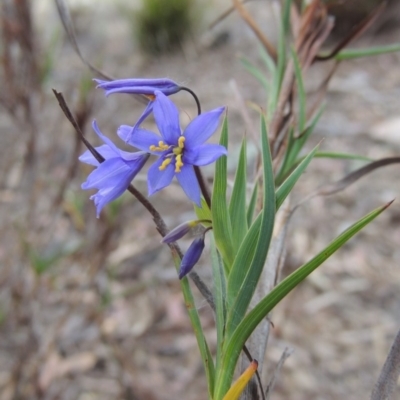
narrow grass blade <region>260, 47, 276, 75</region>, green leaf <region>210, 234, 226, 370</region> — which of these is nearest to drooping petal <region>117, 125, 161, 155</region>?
green leaf <region>210, 234, 226, 370</region>

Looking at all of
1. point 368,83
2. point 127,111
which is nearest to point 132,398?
point 127,111

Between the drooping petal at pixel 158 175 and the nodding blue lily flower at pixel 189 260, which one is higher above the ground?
the drooping petal at pixel 158 175

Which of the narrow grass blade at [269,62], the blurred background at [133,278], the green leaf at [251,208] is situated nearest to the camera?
the green leaf at [251,208]

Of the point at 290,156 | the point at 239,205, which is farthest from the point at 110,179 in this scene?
the point at 290,156

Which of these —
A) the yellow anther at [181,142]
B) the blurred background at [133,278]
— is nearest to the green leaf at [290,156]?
the yellow anther at [181,142]

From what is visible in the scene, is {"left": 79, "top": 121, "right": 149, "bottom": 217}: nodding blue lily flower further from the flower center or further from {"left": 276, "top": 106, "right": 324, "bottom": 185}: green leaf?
{"left": 276, "top": 106, "right": 324, "bottom": 185}: green leaf

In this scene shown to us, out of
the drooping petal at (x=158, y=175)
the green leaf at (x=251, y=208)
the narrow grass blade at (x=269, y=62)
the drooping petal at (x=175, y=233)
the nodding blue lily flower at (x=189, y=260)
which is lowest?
the green leaf at (x=251, y=208)

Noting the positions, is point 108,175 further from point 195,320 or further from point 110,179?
point 195,320

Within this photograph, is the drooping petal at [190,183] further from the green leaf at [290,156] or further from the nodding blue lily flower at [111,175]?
the green leaf at [290,156]
